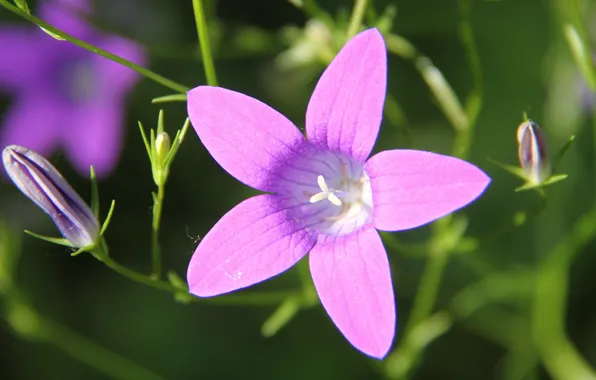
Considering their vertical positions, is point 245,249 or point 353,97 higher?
point 353,97

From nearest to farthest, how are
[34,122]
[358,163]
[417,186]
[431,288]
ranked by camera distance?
[417,186]
[358,163]
[431,288]
[34,122]

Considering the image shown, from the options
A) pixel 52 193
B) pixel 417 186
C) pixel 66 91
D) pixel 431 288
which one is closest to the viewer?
pixel 417 186

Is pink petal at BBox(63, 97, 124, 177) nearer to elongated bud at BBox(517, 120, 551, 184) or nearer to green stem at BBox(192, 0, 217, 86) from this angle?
green stem at BBox(192, 0, 217, 86)

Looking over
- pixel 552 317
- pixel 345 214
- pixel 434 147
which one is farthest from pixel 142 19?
pixel 552 317

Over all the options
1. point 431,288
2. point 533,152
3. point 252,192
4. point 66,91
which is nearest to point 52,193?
point 533,152

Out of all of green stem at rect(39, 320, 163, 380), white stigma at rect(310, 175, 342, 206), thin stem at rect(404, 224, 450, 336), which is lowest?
green stem at rect(39, 320, 163, 380)

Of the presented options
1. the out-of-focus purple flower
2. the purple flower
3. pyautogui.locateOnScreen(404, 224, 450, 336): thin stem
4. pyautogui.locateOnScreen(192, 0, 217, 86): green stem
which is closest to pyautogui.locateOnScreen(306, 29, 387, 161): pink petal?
the purple flower

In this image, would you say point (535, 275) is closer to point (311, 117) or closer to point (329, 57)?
point (329, 57)

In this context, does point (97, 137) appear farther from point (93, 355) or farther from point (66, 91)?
point (93, 355)
